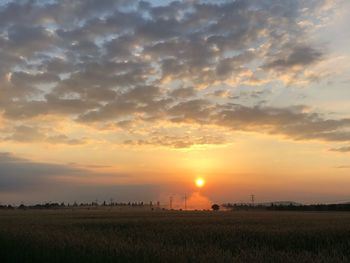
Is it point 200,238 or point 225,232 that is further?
point 225,232

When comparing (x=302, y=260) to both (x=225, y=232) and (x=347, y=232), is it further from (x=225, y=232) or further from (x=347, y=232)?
(x=347, y=232)

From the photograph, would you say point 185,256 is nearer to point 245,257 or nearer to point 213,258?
point 213,258

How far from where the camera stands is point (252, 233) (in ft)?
82.1

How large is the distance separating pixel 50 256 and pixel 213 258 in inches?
205

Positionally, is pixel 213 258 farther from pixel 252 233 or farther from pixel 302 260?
pixel 252 233

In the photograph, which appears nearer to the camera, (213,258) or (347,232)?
(213,258)

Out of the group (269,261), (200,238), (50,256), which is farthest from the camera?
(200,238)

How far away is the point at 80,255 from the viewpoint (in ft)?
51.7

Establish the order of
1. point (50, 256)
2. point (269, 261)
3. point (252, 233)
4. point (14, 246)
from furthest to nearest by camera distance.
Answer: point (252, 233), point (14, 246), point (50, 256), point (269, 261)

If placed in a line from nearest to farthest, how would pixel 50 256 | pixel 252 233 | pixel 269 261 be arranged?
pixel 269 261 < pixel 50 256 < pixel 252 233

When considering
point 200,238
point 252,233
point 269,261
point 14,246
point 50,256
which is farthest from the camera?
point 252,233

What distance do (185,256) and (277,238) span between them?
10372mm

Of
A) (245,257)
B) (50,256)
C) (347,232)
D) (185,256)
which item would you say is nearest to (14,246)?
(50,256)

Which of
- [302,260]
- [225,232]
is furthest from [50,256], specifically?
[225,232]
